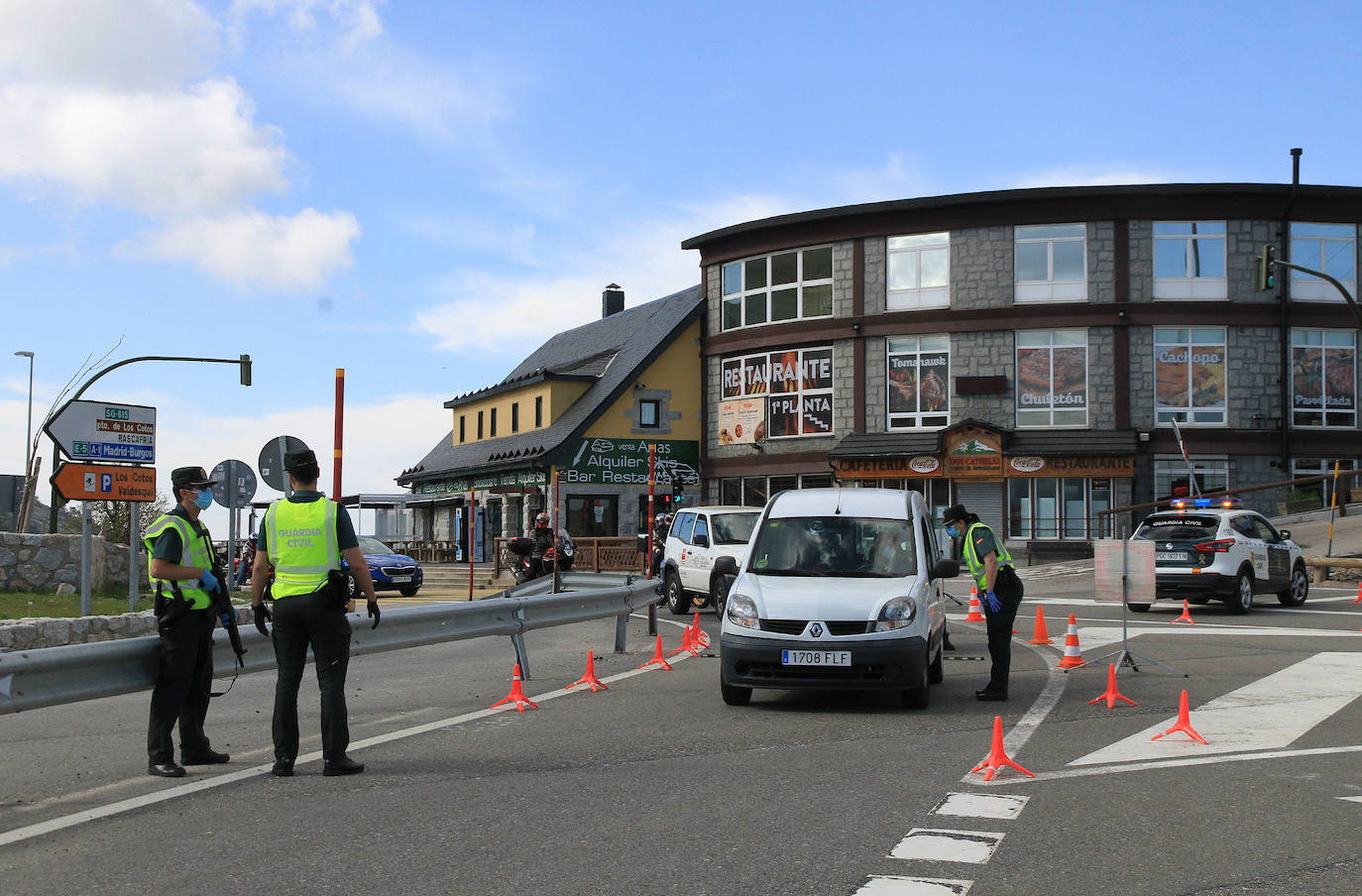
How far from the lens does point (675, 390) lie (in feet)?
153

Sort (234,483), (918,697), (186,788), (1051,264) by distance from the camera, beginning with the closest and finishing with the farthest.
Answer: (186,788), (918,697), (234,483), (1051,264)

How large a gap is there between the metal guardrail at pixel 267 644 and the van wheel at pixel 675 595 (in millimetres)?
6037

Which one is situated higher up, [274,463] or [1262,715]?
[274,463]

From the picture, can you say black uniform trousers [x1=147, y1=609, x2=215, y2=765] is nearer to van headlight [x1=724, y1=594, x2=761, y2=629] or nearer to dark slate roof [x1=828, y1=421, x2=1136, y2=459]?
van headlight [x1=724, y1=594, x2=761, y2=629]

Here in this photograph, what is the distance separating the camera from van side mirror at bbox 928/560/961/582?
11273mm

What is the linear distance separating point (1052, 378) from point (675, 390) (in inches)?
498

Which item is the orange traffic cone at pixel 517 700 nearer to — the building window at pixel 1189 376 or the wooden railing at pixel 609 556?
the wooden railing at pixel 609 556

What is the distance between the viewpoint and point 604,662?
14.8 m

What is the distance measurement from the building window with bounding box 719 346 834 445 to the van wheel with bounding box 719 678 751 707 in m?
32.5

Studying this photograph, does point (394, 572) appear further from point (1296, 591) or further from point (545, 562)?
point (1296, 591)

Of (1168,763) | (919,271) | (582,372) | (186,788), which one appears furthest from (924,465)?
(186,788)

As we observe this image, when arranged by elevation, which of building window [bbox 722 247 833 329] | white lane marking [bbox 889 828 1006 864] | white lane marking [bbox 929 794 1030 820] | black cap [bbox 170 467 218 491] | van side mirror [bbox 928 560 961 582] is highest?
building window [bbox 722 247 833 329]

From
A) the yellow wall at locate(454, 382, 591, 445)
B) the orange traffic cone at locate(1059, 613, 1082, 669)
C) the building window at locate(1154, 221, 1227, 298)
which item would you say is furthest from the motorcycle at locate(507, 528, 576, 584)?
the building window at locate(1154, 221, 1227, 298)

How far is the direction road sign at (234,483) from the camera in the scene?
67.1 ft
